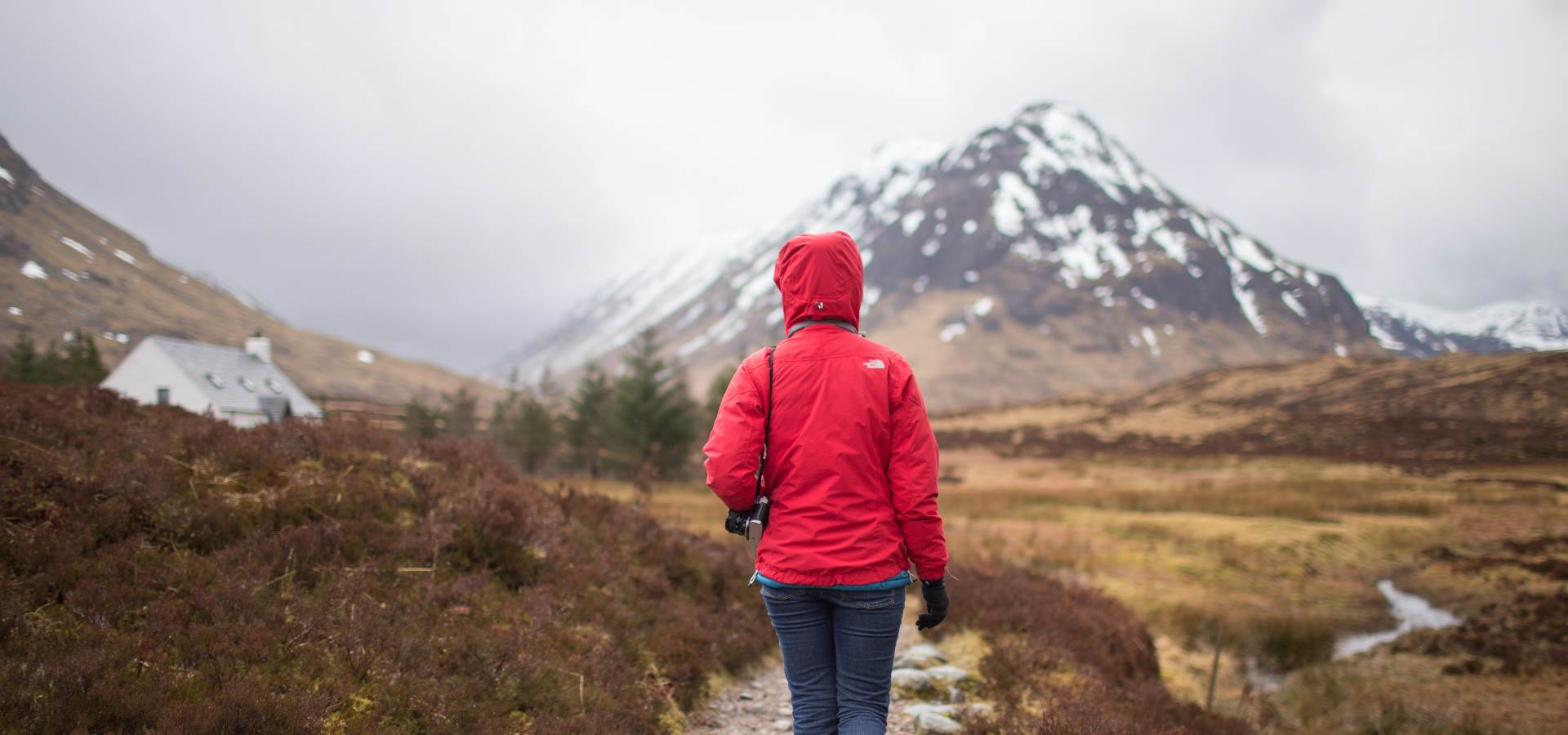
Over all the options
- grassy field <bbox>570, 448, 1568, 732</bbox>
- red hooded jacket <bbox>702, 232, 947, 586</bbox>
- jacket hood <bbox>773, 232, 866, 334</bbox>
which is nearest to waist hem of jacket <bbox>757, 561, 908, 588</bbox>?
red hooded jacket <bbox>702, 232, 947, 586</bbox>

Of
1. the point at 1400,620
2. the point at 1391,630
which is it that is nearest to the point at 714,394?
the point at 1400,620

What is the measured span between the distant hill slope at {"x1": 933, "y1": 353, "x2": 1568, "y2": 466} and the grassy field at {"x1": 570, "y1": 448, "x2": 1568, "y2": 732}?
12.8 meters

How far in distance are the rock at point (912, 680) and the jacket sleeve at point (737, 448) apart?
4.13 metres

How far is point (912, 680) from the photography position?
6.45m

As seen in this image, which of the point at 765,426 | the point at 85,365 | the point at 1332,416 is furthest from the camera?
the point at 1332,416

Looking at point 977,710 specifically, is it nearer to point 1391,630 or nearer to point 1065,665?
point 1065,665

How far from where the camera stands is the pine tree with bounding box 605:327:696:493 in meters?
33.4

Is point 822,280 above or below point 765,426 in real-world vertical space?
above

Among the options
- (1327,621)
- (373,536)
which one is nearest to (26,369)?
(373,536)

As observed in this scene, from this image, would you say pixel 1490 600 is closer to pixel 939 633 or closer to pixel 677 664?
pixel 939 633

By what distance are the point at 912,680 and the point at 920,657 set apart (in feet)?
2.73

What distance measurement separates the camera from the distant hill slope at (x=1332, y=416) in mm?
44031

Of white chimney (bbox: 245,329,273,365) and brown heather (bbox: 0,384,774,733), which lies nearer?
brown heather (bbox: 0,384,774,733)

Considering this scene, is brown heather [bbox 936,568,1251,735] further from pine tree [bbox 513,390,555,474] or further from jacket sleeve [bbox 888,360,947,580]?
pine tree [bbox 513,390,555,474]
